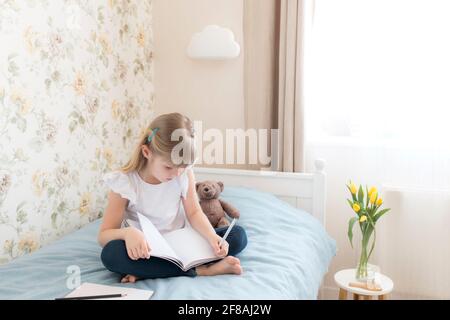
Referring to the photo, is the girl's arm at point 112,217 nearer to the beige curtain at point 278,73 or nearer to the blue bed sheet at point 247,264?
the blue bed sheet at point 247,264

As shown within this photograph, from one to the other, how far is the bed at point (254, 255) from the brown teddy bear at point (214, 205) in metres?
0.07

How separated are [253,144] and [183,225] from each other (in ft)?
3.01

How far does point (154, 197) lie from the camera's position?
1.83 m

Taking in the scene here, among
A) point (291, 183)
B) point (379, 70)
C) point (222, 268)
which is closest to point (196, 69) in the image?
point (291, 183)

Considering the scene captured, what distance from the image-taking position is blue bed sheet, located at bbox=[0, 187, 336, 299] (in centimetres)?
152

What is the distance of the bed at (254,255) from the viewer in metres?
1.54

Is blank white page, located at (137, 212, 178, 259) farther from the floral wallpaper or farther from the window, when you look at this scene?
the window

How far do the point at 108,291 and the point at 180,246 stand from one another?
0.30 m

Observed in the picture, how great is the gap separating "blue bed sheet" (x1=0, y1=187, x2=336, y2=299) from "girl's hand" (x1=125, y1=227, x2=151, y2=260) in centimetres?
10

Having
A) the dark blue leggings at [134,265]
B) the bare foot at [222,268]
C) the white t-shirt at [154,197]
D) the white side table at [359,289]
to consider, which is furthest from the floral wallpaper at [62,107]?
the white side table at [359,289]

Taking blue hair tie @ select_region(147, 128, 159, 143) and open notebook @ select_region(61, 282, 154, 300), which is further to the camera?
blue hair tie @ select_region(147, 128, 159, 143)

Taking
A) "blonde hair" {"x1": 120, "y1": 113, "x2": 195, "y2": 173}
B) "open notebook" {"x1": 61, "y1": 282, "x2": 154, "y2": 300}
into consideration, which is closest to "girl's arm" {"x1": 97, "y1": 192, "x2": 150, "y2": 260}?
"open notebook" {"x1": 61, "y1": 282, "x2": 154, "y2": 300}

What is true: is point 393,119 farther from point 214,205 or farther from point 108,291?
point 108,291
